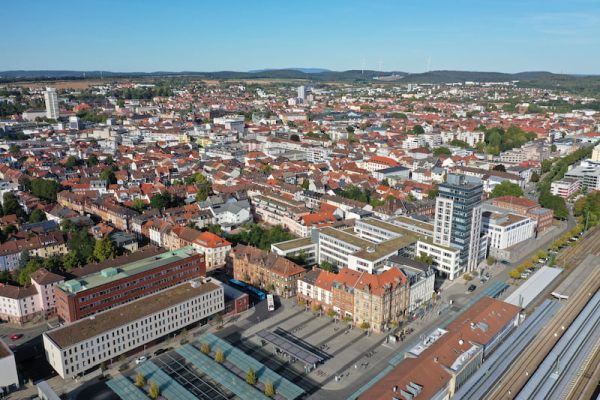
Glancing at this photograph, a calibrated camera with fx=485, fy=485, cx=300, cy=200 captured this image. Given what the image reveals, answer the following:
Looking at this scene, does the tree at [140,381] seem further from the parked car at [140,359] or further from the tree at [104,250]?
the tree at [104,250]

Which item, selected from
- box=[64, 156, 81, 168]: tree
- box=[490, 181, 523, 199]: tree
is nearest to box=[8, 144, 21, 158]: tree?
box=[64, 156, 81, 168]: tree

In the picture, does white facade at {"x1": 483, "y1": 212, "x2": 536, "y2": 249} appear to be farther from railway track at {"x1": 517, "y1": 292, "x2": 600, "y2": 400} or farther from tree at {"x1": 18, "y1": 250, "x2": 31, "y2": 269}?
tree at {"x1": 18, "y1": 250, "x2": 31, "y2": 269}

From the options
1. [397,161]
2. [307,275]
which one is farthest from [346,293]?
[397,161]

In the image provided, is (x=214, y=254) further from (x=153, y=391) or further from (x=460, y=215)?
(x=460, y=215)

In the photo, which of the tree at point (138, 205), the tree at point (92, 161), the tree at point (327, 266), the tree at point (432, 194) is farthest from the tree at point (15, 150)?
the tree at point (432, 194)

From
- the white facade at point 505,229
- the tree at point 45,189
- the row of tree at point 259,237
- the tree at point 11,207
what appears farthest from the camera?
the tree at point 45,189

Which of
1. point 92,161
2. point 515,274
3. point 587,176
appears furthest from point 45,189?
point 587,176

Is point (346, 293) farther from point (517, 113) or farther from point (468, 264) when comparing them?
point (517, 113)
